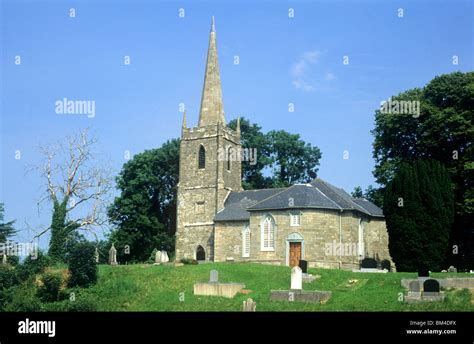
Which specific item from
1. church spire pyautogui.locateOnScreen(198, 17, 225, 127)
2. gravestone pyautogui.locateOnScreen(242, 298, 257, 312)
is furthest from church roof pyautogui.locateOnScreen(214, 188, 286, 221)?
gravestone pyautogui.locateOnScreen(242, 298, 257, 312)

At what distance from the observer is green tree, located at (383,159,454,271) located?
4056cm

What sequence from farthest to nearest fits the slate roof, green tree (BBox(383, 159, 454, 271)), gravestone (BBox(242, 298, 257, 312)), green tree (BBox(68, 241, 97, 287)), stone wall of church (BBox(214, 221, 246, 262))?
stone wall of church (BBox(214, 221, 246, 262)) < the slate roof < green tree (BBox(383, 159, 454, 271)) < green tree (BBox(68, 241, 97, 287)) < gravestone (BBox(242, 298, 257, 312))

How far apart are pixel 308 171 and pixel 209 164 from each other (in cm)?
2002

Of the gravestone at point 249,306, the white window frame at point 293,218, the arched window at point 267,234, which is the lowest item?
the gravestone at point 249,306

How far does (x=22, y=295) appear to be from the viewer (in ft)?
107

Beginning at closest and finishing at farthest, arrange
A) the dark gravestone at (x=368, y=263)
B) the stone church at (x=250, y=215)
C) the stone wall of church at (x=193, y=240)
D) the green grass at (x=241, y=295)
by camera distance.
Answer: the green grass at (x=241, y=295), the dark gravestone at (x=368, y=263), the stone church at (x=250, y=215), the stone wall of church at (x=193, y=240)

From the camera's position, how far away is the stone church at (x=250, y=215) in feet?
152

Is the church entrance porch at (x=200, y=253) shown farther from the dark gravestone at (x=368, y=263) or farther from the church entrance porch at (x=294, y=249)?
the dark gravestone at (x=368, y=263)

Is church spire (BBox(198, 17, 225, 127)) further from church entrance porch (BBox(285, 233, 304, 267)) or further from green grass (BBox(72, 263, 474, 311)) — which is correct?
green grass (BBox(72, 263, 474, 311))

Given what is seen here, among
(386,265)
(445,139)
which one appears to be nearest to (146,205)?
(386,265)

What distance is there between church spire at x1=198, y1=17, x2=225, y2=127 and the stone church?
55 millimetres

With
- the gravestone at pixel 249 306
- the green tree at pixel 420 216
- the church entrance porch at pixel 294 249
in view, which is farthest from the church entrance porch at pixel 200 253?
the gravestone at pixel 249 306

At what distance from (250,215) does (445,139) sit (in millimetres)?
16352
